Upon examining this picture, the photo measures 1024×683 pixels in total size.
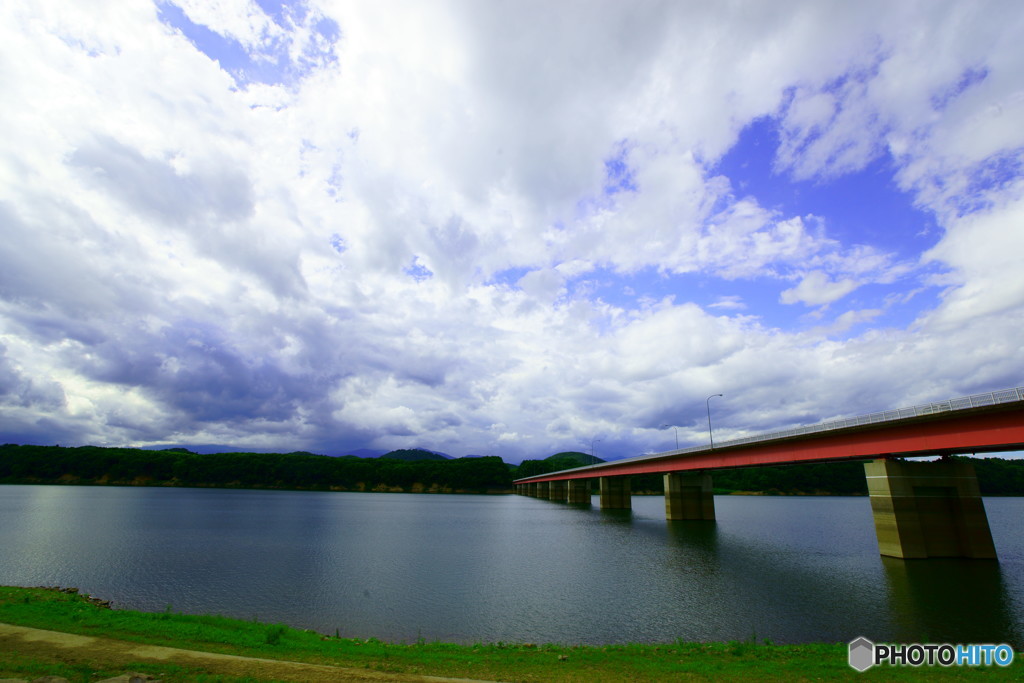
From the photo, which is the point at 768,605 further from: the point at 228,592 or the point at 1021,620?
the point at 228,592

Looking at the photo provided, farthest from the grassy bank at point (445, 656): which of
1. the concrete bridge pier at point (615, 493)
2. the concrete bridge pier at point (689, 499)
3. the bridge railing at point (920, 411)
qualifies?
the concrete bridge pier at point (615, 493)

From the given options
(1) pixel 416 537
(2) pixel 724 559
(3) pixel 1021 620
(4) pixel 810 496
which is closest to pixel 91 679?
(3) pixel 1021 620

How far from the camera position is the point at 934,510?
142 feet

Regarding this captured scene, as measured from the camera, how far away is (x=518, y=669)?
48.7ft

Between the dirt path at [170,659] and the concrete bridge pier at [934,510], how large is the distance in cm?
4573

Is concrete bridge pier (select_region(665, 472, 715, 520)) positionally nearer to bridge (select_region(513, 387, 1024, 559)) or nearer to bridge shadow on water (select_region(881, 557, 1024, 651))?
bridge (select_region(513, 387, 1024, 559))

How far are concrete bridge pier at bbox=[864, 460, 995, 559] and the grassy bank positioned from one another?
107 ft

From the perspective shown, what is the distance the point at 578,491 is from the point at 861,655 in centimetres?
14217

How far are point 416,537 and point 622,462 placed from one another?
53076mm

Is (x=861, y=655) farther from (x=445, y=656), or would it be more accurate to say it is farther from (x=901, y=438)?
(x=901, y=438)

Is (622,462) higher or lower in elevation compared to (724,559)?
higher

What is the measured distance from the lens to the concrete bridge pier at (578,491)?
151275 mm
